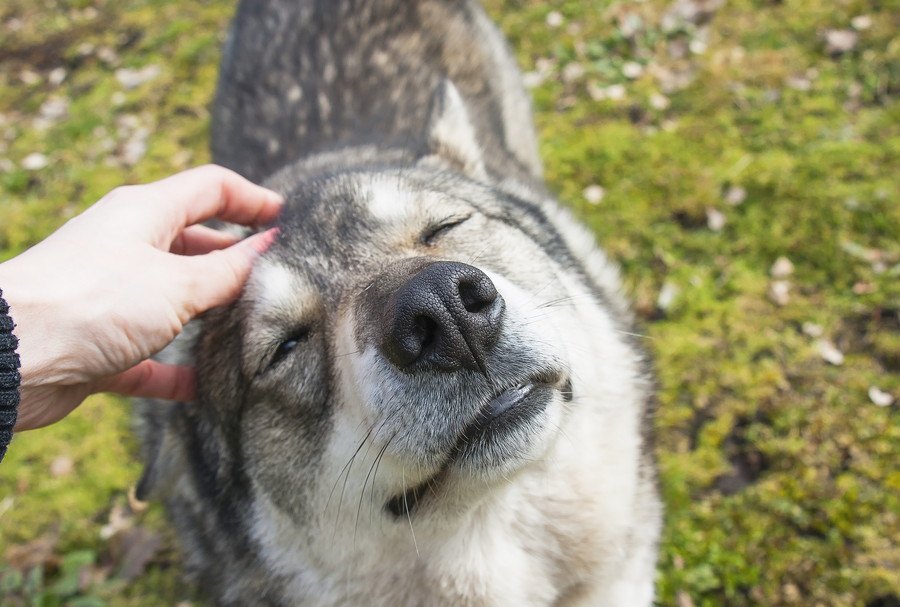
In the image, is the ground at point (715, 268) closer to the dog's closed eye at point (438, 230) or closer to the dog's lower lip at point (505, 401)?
the dog's closed eye at point (438, 230)

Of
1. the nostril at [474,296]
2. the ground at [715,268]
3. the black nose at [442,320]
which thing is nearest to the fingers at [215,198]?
the black nose at [442,320]

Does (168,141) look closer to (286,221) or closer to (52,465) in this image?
(52,465)

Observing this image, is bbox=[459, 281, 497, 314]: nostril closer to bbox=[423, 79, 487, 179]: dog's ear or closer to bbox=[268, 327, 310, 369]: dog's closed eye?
bbox=[268, 327, 310, 369]: dog's closed eye

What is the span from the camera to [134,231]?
236cm

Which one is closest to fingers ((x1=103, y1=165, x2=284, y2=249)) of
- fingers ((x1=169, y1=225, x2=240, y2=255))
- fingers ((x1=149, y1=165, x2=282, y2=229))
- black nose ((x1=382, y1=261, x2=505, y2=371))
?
fingers ((x1=149, y1=165, x2=282, y2=229))

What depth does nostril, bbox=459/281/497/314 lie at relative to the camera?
1.98 meters

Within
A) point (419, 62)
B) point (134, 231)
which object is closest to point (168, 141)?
point (419, 62)

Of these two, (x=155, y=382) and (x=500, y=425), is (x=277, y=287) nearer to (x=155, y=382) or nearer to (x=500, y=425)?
(x=155, y=382)

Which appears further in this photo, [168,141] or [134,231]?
[168,141]

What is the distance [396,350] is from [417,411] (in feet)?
0.64

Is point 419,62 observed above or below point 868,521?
above

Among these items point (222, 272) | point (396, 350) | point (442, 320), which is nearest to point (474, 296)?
point (442, 320)

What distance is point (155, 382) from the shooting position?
2.85 m

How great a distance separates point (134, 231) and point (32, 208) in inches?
212
